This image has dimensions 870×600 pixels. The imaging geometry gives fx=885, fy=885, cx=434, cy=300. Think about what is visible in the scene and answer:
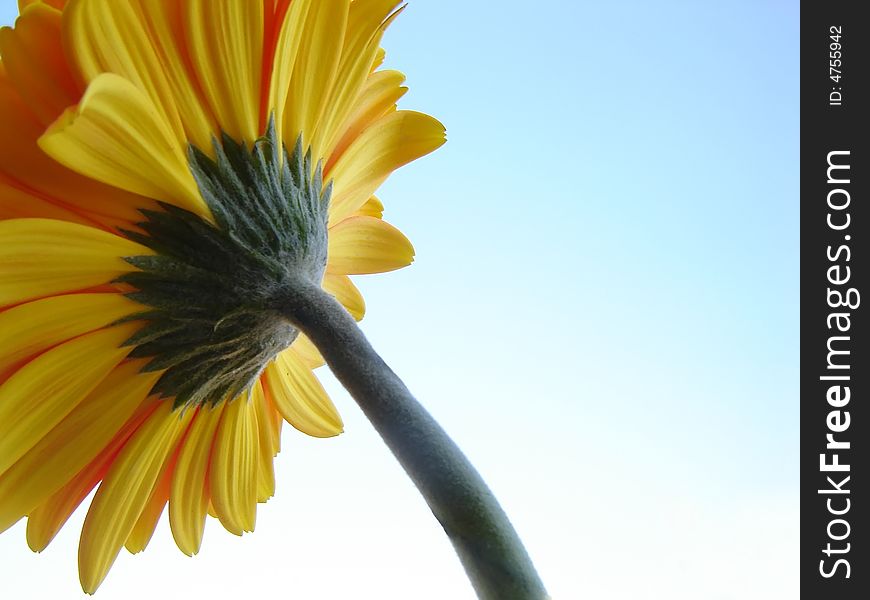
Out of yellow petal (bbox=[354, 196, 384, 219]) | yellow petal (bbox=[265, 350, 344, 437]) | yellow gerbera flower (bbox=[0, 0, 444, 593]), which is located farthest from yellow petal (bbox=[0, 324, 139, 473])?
yellow petal (bbox=[354, 196, 384, 219])

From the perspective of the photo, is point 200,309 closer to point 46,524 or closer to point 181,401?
point 181,401

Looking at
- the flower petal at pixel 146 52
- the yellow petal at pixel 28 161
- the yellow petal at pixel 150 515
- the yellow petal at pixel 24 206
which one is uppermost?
the flower petal at pixel 146 52

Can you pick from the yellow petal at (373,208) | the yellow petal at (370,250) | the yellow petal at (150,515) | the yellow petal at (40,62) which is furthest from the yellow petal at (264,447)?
the yellow petal at (40,62)

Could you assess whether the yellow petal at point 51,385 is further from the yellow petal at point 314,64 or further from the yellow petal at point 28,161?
the yellow petal at point 314,64

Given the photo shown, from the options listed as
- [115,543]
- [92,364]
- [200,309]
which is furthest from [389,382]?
[115,543]

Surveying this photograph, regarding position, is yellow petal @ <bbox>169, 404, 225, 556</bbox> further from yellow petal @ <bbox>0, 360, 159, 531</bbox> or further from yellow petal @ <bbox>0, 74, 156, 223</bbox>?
yellow petal @ <bbox>0, 74, 156, 223</bbox>

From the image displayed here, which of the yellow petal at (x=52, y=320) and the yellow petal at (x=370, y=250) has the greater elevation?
the yellow petal at (x=370, y=250)

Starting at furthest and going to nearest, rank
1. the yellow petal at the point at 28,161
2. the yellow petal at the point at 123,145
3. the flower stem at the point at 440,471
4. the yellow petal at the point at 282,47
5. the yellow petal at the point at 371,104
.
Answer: the yellow petal at the point at 371,104 → the yellow petal at the point at 282,47 → the yellow petal at the point at 28,161 → the yellow petal at the point at 123,145 → the flower stem at the point at 440,471
